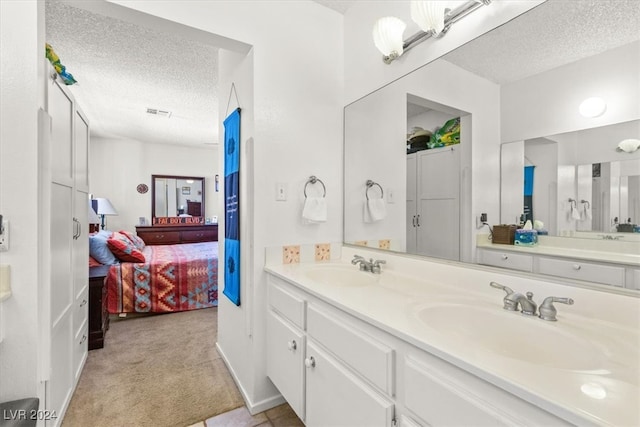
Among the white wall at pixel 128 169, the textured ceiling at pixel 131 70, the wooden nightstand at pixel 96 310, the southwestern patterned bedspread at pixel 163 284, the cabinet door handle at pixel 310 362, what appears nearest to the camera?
the cabinet door handle at pixel 310 362

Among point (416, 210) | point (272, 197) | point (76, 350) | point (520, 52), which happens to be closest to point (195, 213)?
point (76, 350)

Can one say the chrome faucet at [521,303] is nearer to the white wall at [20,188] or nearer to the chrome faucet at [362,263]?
the chrome faucet at [362,263]

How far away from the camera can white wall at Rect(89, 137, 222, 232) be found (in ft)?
17.2

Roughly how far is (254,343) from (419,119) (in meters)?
1.58

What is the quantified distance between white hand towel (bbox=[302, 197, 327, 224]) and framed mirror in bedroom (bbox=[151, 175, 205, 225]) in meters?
4.88

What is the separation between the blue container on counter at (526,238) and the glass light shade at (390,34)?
1.08 metres

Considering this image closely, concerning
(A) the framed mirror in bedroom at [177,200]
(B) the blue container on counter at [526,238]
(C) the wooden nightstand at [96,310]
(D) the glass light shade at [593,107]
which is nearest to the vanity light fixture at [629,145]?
(D) the glass light shade at [593,107]

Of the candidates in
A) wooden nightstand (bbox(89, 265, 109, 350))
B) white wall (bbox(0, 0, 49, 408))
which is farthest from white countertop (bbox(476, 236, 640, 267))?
wooden nightstand (bbox(89, 265, 109, 350))

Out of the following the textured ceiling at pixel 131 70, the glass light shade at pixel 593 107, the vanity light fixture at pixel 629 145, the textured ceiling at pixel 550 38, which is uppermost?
the textured ceiling at pixel 131 70

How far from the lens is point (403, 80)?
1643 millimetres

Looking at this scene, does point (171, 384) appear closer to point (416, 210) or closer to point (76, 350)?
point (76, 350)

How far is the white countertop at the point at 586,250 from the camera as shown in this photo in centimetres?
90

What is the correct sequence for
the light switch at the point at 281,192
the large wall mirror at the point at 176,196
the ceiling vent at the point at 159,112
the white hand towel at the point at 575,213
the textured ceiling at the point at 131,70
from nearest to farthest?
the white hand towel at the point at 575,213
the light switch at the point at 281,192
the textured ceiling at the point at 131,70
the ceiling vent at the point at 159,112
the large wall mirror at the point at 176,196

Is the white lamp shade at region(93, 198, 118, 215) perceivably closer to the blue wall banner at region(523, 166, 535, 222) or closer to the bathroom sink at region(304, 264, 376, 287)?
the bathroom sink at region(304, 264, 376, 287)
